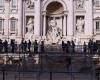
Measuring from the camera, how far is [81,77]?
28.6 m

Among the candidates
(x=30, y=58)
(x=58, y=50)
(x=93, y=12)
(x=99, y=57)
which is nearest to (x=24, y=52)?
(x=30, y=58)

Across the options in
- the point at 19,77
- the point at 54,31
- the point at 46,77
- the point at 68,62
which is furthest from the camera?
the point at 54,31

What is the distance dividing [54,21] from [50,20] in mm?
630

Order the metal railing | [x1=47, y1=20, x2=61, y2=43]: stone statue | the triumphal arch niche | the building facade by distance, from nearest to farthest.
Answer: the metal railing < [x1=47, y1=20, x2=61, y2=43]: stone statue < the building facade < the triumphal arch niche

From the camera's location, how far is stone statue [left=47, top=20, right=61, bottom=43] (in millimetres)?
50569

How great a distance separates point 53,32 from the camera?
168 ft

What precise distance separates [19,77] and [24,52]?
42.8ft

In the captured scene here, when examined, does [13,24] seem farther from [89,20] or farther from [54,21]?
[89,20]

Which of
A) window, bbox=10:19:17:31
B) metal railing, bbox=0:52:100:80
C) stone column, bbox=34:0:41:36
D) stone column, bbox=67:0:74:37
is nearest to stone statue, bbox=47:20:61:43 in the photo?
stone column, bbox=67:0:74:37

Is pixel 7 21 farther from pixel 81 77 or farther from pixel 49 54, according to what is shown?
pixel 81 77

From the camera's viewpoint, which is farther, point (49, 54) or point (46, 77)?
point (49, 54)

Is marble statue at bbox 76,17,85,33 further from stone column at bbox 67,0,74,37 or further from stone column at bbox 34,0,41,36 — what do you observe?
stone column at bbox 34,0,41,36

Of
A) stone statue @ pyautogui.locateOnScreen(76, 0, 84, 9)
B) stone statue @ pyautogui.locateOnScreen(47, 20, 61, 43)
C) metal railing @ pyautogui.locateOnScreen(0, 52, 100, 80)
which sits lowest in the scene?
metal railing @ pyautogui.locateOnScreen(0, 52, 100, 80)

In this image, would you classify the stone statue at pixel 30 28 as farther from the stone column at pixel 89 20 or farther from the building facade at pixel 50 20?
the stone column at pixel 89 20
